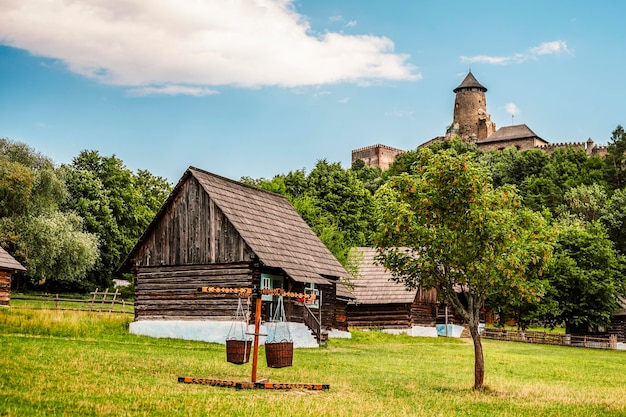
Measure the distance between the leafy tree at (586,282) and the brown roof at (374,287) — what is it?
10.4 metres

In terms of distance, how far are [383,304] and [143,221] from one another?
2679 cm

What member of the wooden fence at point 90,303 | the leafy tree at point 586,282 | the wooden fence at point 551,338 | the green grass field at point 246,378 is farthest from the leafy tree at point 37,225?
the leafy tree at point 586,282

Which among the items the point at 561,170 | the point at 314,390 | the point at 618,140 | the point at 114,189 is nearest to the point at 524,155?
the point at 561,170

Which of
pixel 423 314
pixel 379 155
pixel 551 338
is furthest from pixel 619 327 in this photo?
pixel 379 155

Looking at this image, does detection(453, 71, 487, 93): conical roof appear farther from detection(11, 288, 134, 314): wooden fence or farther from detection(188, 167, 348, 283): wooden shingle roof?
detection(188, 167, 348, 283): wooden shingle roof

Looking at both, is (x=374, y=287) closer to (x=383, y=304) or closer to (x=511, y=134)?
(x=383, y=304)

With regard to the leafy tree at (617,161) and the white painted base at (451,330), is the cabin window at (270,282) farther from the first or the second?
the leafy tree at (617,161)

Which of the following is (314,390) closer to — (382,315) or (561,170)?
(382,315)

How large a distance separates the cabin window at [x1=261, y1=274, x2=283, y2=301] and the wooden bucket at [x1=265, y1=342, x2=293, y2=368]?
1370 cm

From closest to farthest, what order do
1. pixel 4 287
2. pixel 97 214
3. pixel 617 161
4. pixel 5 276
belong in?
pixel 4 287
pixel 5 276
pixel 97 214
pixel 617 161

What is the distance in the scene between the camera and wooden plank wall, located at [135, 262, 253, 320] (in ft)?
102

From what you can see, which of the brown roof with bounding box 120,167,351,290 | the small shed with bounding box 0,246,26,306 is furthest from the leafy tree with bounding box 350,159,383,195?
the small shed with bounding box 0,246,26,306

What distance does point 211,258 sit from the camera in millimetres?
31531

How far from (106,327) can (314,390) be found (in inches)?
628
